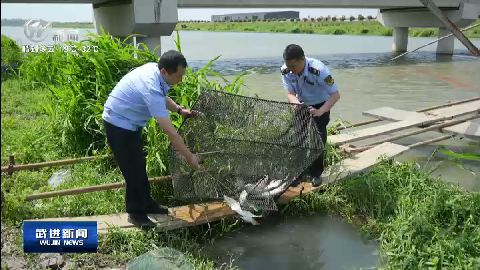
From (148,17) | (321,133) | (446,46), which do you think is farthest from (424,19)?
(321,133)

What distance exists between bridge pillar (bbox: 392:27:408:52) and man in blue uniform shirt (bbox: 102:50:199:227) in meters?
29.2

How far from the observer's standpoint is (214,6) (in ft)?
66.2

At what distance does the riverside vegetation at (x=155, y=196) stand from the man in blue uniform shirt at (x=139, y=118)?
0.30 metres

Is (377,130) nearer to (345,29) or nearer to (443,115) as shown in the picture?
(443,115)

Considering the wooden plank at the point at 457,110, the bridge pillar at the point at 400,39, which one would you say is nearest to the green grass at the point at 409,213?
the wooden plank at the point at 457,110

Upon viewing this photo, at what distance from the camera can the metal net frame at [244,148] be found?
3.91 metres

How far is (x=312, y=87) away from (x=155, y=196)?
1.79 meters

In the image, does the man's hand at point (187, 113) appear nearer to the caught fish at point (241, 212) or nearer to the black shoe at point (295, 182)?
the caught fish at point (241, 212)

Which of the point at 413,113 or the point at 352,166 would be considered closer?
the point at 352,166

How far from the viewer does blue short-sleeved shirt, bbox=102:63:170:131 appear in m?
3.06

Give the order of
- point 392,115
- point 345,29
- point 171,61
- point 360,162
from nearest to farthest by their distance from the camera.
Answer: point 171,61
point 360,162
point 392,115
point 345,29

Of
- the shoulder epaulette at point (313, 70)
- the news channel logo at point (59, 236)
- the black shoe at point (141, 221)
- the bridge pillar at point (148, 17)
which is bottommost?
the black shoe at point (141, 221)

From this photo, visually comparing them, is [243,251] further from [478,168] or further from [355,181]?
[478,168]

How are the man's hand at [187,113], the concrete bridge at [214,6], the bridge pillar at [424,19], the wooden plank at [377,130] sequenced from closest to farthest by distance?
1. the man's hand at [187,113]
2. the wooden plank at [377,130]
3. the concrete bridge at [214,6]
4. the bridge pillar at [424,19]
